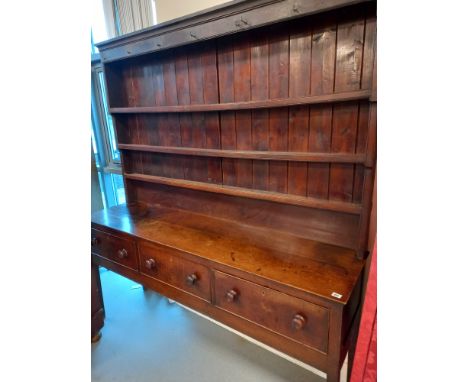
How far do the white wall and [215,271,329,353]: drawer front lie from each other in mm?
1527

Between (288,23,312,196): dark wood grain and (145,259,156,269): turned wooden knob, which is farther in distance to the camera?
(145,259,156,269): turned wooden knob

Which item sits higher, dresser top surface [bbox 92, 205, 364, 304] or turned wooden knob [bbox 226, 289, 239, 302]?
dresser top surface [bbox 92, 205, 364, 304]

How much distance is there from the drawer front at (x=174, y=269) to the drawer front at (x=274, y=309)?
91 mm

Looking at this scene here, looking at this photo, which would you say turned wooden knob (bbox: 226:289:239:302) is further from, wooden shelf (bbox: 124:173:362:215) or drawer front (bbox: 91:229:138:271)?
drawer front (bbox: 91:229:138:271)

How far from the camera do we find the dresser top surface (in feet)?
3.43

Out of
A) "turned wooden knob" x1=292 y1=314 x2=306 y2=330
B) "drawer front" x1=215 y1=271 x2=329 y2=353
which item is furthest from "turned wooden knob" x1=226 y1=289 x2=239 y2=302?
"turned wooden knob" x1=292 y1=314 x2=306 y2=330

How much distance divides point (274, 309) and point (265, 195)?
0.56 metres

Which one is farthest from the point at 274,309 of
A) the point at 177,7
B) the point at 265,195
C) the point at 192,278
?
the point at 177,7

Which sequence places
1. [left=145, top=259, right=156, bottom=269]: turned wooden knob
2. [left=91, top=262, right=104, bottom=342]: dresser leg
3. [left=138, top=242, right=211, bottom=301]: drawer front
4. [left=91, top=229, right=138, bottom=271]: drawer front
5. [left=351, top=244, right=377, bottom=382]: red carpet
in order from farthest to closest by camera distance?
1. [left=91, top=262, right=104, bottom=342]: dresser leg
2. [left=91, top=229, right=138, bottom=271]: drawer front
3. [left=145, top=259, right=156, bottom=269]: turned wooden knob
4. [left=138, top=242, right=211, bottom=301]: drawer front
5. [left=351, top=244, right=377, bottom=382]: red carpet

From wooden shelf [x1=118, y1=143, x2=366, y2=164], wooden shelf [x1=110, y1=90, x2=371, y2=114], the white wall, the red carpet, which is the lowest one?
the red carpet

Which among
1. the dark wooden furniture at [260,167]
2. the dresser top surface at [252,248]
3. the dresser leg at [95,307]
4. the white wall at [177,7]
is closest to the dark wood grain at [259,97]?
the dark wooden furniture at [260,167]

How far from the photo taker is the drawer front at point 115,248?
1561 millimetres

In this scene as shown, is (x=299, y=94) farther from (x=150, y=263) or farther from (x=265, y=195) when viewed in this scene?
A: (x=150, y=263)
